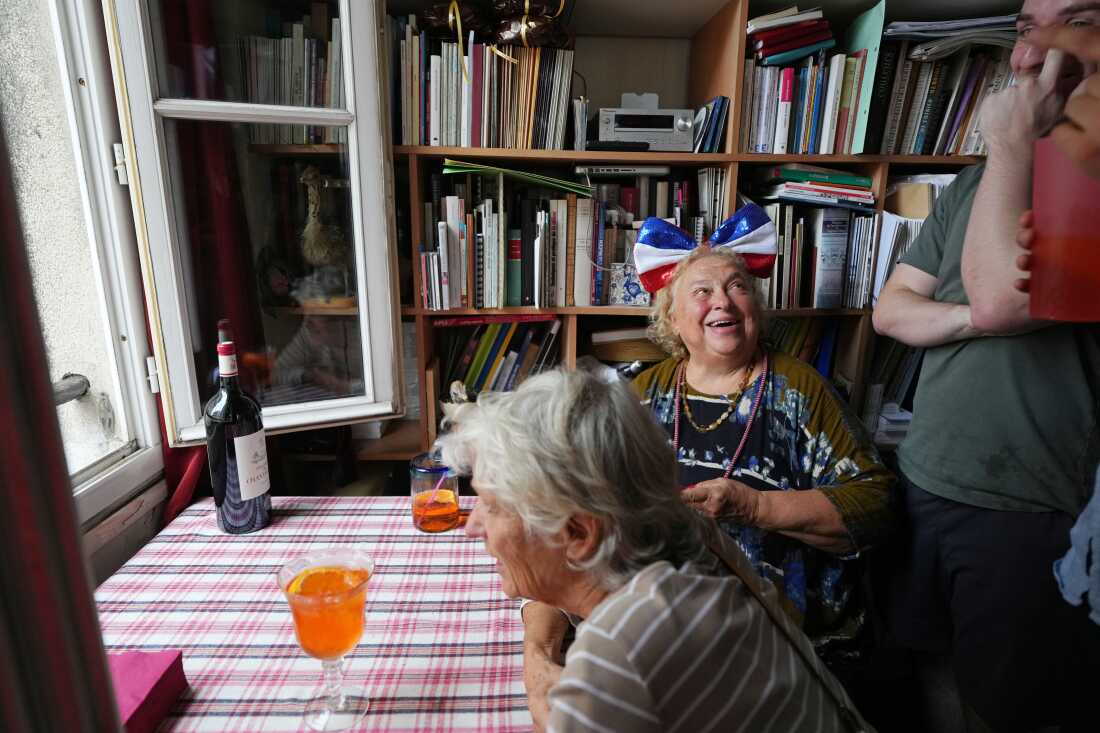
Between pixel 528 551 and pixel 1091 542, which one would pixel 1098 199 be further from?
pixel 528 551

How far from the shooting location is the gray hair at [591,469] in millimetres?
739

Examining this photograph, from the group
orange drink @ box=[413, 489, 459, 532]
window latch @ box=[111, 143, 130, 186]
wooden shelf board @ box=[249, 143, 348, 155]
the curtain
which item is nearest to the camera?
the curtain

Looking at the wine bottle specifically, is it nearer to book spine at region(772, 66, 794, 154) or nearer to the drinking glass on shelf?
the drinking glass on shelf

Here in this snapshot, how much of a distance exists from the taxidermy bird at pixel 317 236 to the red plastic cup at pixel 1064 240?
162 centimetres

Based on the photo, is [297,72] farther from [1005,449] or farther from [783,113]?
[1005,449]

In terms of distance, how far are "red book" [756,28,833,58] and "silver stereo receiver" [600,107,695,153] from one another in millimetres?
272

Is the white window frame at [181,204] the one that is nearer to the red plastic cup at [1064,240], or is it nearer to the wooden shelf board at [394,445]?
the wooden shelf board at [394,445]

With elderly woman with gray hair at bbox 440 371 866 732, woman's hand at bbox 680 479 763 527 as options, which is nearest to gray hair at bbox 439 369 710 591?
elderly woman with gray hair at bbox 440 371 866 732

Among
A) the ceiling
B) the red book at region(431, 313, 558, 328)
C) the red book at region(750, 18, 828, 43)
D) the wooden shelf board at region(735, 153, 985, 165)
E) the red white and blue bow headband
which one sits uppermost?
the ceiling

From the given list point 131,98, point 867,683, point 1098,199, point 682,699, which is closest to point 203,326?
point 131,98

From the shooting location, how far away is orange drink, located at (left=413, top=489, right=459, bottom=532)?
1.27 meters

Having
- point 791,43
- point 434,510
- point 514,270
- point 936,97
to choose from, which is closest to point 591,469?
point 434,510

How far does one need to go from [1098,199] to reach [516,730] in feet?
2.68

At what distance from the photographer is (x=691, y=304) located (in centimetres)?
155
